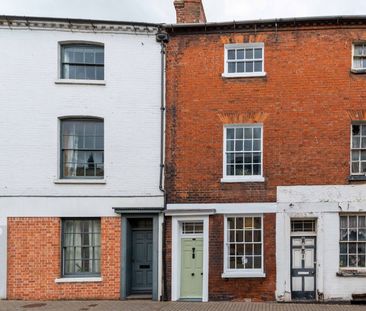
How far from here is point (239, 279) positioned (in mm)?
15133

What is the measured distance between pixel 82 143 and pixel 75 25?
4.08 m

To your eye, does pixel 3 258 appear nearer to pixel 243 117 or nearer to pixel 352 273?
pixel 243 117

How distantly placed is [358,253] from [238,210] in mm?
4122

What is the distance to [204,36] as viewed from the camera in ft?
52.6

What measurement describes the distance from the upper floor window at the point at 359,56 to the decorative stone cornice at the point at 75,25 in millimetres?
6768

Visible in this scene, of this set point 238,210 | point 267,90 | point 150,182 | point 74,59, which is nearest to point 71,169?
point 150,182

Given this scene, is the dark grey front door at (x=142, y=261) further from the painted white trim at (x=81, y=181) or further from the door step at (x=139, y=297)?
the painted white trim at (x=81, y=181)

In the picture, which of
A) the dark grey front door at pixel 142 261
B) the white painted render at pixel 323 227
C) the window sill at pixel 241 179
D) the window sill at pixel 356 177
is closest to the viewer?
the white painted render at pixel 323 227

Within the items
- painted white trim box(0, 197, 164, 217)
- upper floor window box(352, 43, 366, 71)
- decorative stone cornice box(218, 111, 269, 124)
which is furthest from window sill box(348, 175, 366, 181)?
painted white trim box(0, 197, 164, 217)

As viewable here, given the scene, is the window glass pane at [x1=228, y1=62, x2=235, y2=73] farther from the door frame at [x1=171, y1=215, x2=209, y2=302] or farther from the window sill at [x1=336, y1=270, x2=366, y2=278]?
the window sill at [x1=336, y1=270, x2=366, y2=278]

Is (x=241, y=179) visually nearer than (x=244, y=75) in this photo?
Yes

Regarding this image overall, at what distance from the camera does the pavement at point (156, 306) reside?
14.0 m

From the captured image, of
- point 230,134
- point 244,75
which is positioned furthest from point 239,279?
point 244,75

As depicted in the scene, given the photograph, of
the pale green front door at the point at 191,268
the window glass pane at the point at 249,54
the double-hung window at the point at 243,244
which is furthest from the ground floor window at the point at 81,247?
the window glass pane at the point at 249,54
